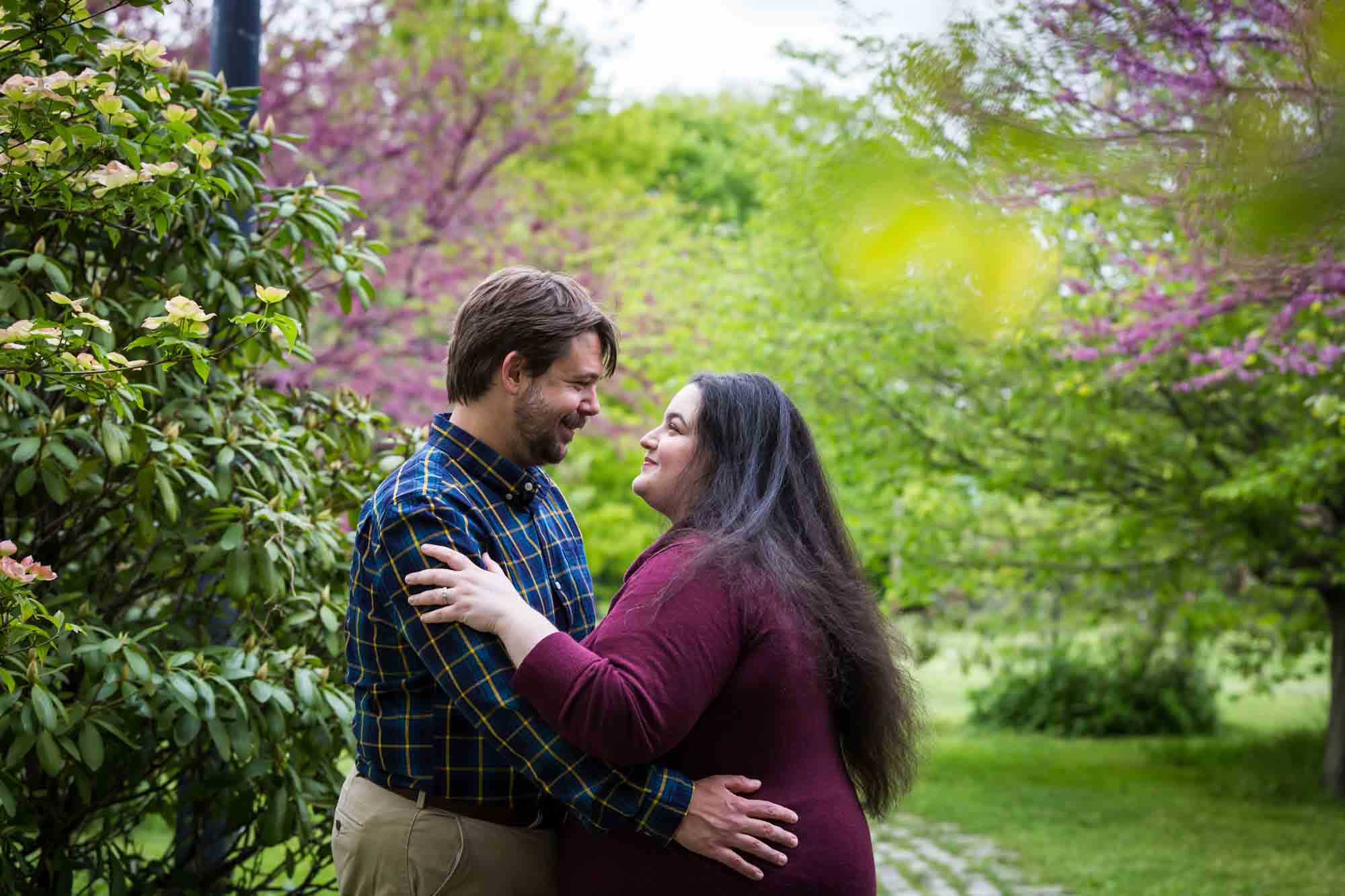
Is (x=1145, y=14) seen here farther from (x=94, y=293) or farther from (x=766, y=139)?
(x=766, y=139)

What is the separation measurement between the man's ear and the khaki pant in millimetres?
858

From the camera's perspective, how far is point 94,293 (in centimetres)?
334

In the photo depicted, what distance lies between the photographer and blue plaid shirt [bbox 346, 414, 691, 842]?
2.25m

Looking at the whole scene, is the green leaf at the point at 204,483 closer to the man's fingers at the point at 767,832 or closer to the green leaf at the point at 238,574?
the green leaf at the point at 238,574

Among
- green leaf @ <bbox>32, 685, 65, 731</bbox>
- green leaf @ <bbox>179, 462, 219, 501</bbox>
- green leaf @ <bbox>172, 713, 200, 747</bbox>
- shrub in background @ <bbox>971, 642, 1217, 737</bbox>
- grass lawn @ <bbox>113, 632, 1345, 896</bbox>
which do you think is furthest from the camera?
shrub in background @ <bbox>971, 642, 1217, 737</bbox>

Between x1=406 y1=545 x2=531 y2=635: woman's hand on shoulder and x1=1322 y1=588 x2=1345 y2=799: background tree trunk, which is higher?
x1=406 y1=545 x2=531 y2=635: woman's hand on shoulder

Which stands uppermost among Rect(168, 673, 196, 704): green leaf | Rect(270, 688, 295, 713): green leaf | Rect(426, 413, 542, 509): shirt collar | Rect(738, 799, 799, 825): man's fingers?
Rect(426, 413, 542, 509): shirt collar

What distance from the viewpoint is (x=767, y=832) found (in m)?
2.22

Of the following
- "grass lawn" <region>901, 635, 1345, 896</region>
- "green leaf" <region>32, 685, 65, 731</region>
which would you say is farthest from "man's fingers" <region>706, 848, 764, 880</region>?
"green leaf" <region>32, 685, 65, 731</region>

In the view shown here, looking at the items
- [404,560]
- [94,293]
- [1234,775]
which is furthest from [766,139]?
[404,560]

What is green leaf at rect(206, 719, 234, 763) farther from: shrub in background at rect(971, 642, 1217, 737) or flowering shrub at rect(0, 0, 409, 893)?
shrub in background at rect(971, 642, 1217, 737)

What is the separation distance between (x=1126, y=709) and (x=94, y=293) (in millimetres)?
13409

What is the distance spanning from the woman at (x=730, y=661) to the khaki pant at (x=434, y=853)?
111 mm

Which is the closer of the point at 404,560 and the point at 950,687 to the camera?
the point at 404,560
